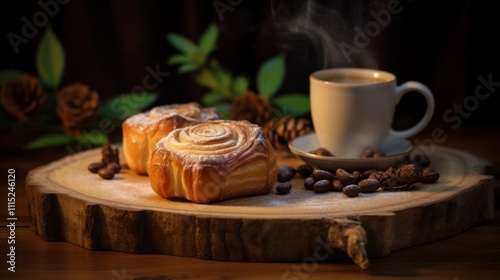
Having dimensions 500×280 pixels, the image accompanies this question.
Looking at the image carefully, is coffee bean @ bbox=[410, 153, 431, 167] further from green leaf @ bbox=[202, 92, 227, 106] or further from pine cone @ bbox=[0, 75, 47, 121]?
pine cone @ bbox=[0, 75, 47, 121]

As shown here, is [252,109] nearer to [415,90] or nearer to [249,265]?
[415,90]

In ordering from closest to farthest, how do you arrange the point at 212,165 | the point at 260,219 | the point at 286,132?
1. the point at 260,219
2. the point at 212,165
3. the point at 286,132

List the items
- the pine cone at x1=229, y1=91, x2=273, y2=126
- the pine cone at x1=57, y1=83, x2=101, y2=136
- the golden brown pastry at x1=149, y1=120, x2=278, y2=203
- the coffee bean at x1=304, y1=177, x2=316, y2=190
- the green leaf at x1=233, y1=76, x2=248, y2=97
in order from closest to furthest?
the golden brown pastry at x1=149, y1=120, x2=278, y2=203 → the coffee bean at x1=304, y1=177, x2=316, y2=190 → the pine cone at x1=229, y1=91, x2=273, y2=126 → the pine cone at x1=57, y1=83, x2=101, y2=136 → the green leaf at x1=233, y1=76, x2=248, y2=97

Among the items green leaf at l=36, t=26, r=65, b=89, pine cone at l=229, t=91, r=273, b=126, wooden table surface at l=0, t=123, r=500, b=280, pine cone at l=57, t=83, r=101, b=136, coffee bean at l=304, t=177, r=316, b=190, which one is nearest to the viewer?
wooden table surface at l=0, t=123, r=500, b=280

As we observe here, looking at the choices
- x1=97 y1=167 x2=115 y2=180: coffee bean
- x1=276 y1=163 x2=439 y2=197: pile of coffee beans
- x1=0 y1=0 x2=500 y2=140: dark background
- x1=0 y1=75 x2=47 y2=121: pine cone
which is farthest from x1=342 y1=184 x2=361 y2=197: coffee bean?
x1=0 y1=75 x2=47 y2=121: pine cone

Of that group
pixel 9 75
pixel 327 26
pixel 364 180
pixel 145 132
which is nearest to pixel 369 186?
pixel 364 180

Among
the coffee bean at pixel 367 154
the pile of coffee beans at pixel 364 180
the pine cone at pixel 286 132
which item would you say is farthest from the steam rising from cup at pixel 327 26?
the pile of coffee beans at pixel 364 180
